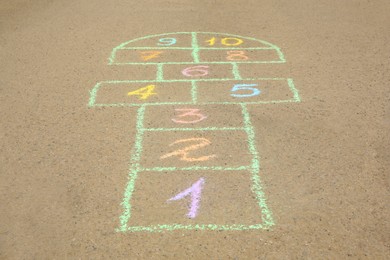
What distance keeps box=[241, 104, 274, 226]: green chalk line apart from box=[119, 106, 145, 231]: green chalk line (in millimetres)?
1295

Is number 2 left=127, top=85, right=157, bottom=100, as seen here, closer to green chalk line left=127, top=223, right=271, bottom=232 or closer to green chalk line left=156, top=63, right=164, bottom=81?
green chalk line left=156, top=63, right=164, bottom=81

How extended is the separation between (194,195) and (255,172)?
31.5 inches

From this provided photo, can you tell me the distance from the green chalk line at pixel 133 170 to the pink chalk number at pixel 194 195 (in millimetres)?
457

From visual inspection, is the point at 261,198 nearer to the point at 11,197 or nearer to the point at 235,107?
the point at 235,107

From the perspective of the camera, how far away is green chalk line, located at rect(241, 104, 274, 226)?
5.48 meters

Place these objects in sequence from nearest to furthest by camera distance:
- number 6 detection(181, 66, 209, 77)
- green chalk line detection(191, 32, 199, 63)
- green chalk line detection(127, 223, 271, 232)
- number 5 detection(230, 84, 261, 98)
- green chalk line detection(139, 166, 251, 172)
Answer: green chalk line detection(127, 223, 271, 232)
green chalk line detection(139, 166, 251, 172)
number 5 detection(230, 84, 261, 98)
number 6 detection(181, 66, 209, 77)
green chalk line detection(191, 32, 199, 63)

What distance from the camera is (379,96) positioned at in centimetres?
797

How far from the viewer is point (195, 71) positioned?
8766mm

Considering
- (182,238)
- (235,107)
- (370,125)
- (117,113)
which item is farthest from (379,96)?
(182,238)

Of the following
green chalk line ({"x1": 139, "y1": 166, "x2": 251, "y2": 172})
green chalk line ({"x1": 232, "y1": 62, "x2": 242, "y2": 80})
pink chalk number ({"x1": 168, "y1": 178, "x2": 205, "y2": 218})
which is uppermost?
green chalk line ({"x1": 232, "y1": 62, "x2": 242, "y2": 80})

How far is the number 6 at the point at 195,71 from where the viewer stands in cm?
863

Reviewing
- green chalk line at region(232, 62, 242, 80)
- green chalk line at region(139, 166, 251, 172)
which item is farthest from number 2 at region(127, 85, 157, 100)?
green chalk line at region(139, 166, 251, 172)

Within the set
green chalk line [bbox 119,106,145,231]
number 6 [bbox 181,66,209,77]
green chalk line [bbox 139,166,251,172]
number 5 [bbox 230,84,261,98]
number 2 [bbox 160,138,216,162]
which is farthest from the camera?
number 6 [bbox 181,66,209,77]

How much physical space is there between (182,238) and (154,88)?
3428 mm
